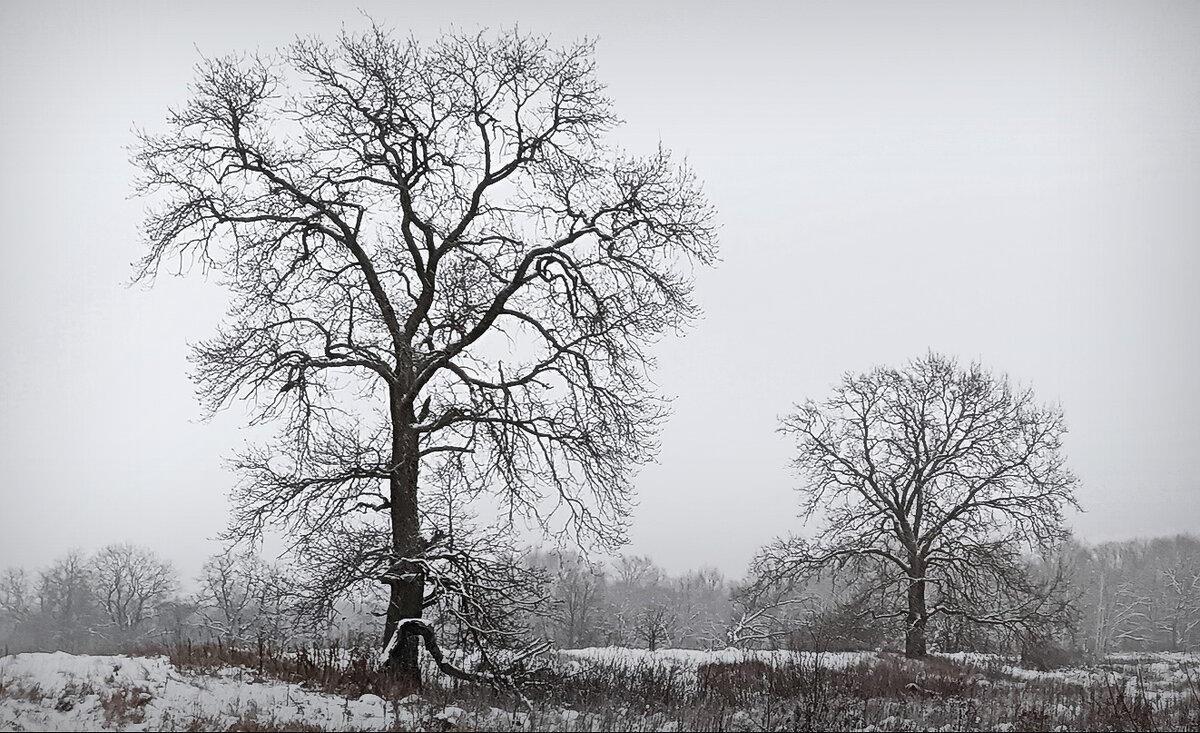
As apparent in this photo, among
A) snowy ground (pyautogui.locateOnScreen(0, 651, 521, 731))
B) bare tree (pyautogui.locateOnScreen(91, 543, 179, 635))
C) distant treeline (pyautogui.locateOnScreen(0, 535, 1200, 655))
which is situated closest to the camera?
snowy ground (pyautogui.locateOnScreen(0, 651, 521, 731))

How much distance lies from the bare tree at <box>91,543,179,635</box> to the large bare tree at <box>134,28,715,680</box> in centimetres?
5594

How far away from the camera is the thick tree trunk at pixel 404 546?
9.77 metres

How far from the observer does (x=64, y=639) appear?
2238 inches

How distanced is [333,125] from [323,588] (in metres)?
6.90

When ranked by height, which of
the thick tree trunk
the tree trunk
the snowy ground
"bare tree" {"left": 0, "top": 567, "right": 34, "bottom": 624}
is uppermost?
the thick tree trunk

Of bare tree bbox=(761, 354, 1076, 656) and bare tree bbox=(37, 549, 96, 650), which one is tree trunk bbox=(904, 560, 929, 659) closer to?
bare tree bbox=(761, 354, 1076, 656)

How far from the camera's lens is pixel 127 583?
5922 cm

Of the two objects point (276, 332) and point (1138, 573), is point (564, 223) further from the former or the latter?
point (1138, 573)

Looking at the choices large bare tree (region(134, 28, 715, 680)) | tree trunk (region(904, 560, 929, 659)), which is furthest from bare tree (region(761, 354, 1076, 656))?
large bare tree (region(134, 28, 715, 680))

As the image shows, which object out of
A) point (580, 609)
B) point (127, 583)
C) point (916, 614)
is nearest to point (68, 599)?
point (127, 583)

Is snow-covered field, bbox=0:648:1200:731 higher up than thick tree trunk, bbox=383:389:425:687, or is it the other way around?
thick tree trunk, bbox=383:389:425:687

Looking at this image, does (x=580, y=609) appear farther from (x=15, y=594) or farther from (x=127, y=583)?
(x=15, y=594)

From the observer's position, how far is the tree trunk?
21859mm

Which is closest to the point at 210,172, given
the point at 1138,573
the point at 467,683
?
the point at 467,683
